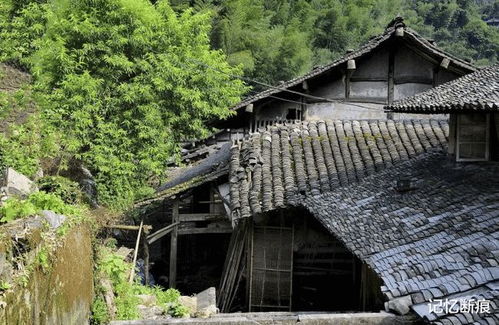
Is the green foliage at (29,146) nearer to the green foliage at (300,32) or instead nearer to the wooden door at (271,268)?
the wooden door at (271,268)

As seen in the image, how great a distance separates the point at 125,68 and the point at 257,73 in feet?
56.0

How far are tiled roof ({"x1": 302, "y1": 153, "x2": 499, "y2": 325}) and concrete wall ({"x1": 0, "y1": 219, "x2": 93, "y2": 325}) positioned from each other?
4155 millimetres

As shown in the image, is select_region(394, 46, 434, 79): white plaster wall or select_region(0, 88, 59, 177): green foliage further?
select_region(394, 46, 434, 79): white plaster wall

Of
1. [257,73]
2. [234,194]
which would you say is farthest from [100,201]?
[257,73]

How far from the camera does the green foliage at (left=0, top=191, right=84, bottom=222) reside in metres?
5.07

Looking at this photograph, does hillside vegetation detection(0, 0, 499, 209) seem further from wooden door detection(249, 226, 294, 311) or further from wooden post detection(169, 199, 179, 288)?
wooden door detection(249, 226, 294, 311)

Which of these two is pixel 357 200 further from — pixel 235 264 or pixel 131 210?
pixel 131 210

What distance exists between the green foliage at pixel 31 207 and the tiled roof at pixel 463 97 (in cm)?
715

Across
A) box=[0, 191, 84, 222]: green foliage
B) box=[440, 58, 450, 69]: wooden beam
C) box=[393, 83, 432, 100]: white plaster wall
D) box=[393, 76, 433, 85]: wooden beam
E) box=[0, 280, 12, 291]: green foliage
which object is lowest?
box=[0, 280, 12, 291]: green foliage

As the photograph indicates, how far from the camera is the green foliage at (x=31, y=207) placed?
507 cm

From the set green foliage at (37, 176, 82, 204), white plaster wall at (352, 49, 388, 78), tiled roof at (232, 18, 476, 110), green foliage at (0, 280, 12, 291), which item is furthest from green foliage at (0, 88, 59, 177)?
white plaster wall at (352, 49, 388, 78)

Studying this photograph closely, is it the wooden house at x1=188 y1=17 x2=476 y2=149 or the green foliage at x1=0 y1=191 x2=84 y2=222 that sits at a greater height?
the wooden house at x1=188 y1=17 x2=476 y2=149

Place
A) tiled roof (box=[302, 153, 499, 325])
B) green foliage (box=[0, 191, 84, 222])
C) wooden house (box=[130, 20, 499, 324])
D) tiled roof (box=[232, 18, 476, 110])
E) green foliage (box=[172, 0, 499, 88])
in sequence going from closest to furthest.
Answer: green foliage (box=[0, 191, 84, 222]) < tiled roof (box=[302, 153, 499, 325]) < wooden house (box=[130, 20, 499, 324]) < tiled roof (box=[232, 18, 476, 110]) < green foliage (box=[172, 0, 499, 88])

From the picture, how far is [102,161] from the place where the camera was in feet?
47.4
